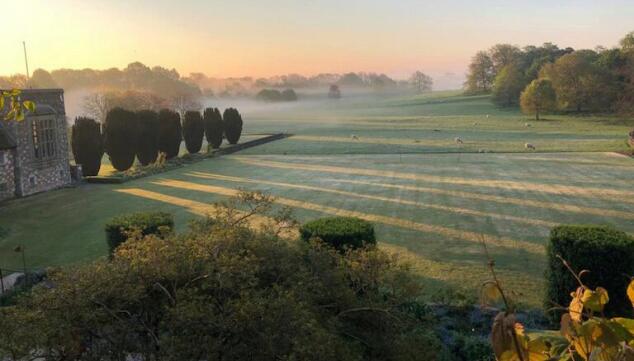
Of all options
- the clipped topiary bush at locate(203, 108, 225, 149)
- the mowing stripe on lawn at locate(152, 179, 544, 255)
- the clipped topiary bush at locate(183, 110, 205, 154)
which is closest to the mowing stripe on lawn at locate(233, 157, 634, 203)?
the mowing stripe on lawn at locate(152, 179, 544, 255)

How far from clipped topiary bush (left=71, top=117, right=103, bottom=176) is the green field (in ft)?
10.5

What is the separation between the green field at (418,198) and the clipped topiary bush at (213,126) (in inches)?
108

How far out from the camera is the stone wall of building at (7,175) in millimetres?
21969

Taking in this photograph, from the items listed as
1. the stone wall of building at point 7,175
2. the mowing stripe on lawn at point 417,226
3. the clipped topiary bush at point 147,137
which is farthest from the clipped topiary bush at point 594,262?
the clipped topiary bush at point 147,137

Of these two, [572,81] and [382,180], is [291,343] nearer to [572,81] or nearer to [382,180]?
[382,180]

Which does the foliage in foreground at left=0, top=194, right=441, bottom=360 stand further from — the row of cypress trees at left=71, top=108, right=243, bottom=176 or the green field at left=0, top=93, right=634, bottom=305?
the row of cypress trees at left=71, top=108, right=243, bottom=176

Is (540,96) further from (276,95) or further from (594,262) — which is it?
(276,95)

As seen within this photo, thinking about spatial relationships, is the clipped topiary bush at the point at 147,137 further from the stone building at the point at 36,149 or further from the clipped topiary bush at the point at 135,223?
the clipped topiary bush at the point at 135,223

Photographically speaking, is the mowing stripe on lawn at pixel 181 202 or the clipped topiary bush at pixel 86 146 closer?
the mowing stripe on lawn at pixel 181 202

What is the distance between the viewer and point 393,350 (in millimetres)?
4953

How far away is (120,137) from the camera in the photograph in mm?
29875

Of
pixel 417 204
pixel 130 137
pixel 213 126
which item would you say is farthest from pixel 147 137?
pixel 417 204

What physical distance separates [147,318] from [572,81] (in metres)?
74.7

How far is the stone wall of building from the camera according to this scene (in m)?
22.0
